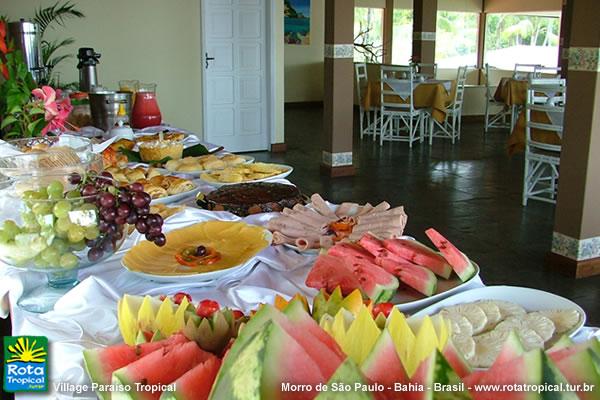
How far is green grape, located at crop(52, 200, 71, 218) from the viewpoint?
3.82 feet

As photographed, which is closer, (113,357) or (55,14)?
(113,357)

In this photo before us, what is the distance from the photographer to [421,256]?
1312 millimetres

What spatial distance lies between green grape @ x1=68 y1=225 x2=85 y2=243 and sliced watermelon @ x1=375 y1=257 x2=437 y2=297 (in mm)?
588

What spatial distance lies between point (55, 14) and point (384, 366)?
6482mm

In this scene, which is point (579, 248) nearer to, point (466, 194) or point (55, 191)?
point (466, 194)

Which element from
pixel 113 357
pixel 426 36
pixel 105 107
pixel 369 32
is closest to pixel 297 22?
pixel 369 32

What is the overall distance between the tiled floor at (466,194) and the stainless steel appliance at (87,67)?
2.28 metres

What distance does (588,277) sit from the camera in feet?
12.0

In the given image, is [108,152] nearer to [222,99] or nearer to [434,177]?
[434,177]

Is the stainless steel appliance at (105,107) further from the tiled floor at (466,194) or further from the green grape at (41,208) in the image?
the green grape at (41,208)

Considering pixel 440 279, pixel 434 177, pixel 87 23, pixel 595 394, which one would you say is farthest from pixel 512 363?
pixel 87 23

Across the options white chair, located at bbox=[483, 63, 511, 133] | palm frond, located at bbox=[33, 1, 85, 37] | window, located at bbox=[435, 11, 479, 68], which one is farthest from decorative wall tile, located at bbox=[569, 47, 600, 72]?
window, located at bbox=[435, 11, 479, 68]

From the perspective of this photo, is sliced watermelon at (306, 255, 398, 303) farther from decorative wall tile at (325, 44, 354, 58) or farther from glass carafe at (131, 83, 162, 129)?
decorative wall tile at (325, 44, 354, 58)

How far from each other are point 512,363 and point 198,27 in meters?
6.86
